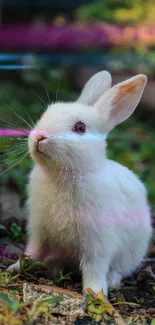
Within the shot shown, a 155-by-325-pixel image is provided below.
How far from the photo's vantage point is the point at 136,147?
17.1ft

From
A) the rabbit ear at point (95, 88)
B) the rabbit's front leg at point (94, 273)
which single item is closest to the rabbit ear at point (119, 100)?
the rabbit ear at point (95, 88)

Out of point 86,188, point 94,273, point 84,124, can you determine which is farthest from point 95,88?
point 94,273

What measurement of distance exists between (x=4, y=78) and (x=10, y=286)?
431cm

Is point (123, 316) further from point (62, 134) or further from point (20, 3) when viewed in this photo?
point (20, 3)

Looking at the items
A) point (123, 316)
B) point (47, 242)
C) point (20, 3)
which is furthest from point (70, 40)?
point (123, 316)

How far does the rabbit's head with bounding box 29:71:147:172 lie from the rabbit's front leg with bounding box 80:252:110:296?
414 mm

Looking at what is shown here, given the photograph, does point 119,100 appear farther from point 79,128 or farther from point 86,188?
point 86,188

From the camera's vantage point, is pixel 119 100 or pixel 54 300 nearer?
pixel 54 300

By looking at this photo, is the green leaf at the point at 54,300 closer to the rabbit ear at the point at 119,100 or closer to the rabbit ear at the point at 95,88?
the rabbit ear at the point at 119,100

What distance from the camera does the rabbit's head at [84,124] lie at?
2.38 meters

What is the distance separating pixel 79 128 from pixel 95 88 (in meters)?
0.37

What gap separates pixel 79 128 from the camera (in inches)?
98.2

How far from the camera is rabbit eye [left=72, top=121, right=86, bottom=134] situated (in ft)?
8.13

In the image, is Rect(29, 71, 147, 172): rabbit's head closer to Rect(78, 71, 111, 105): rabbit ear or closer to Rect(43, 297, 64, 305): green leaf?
Rect(78, 71, 111, 105): rabbit ear
